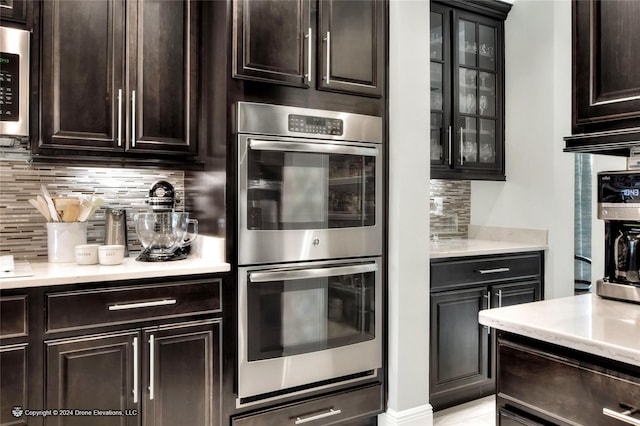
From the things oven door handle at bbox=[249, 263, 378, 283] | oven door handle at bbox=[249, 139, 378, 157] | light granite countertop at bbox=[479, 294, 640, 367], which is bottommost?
light granite countertop at bbox=[479, 294, 640, 367]

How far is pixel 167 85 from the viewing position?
2381 mm

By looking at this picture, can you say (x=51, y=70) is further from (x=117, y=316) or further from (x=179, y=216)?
(x=117, y=316)

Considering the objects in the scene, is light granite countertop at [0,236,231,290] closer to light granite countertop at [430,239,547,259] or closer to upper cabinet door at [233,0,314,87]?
upper cabinet door at [233,0,314,87]

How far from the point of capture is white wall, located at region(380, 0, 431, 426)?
2635 mm

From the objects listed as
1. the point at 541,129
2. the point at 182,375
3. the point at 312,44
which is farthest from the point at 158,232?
the point at 541,129

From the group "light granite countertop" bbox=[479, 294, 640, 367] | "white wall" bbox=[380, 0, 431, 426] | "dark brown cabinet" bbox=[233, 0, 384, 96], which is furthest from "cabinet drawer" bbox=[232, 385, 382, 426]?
"dark brown cabinet" bbox=[233, 0, 384, 96]

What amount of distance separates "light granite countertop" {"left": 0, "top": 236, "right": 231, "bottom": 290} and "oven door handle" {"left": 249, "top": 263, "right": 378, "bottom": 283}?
16 centimetres

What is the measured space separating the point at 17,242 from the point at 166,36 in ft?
4.13

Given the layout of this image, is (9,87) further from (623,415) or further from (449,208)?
(449,208)

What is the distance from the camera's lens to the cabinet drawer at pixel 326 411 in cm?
229

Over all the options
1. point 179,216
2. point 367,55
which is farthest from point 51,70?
point 367,55

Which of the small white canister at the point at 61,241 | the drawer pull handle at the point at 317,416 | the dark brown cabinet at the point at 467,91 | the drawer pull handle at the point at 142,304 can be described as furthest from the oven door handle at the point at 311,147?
the drawer pull handle at the point at 317,416

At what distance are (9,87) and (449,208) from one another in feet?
10.2

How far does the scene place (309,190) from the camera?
2.40 meters
